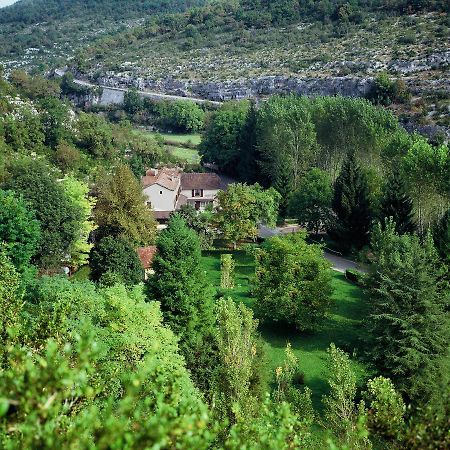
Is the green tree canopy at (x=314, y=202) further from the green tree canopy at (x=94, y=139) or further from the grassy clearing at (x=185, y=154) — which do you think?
the grassy clearing at (x=185, y=154)

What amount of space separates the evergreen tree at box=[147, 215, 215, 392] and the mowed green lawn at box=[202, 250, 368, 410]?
13.6 feet

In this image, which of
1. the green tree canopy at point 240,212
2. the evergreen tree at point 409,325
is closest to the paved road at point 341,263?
the green tree canopy at point 240,212

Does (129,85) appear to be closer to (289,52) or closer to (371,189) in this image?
(289,52)

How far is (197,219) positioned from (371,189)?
43.4ft

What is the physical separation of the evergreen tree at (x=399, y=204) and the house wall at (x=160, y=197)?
21114mm

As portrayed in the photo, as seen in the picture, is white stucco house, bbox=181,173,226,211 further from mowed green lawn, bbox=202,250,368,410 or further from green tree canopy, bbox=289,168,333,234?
mowed green lawn, bbox=202,250,368,410

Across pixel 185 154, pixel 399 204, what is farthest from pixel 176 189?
pixel 399 204

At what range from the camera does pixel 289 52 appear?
92.7 metres

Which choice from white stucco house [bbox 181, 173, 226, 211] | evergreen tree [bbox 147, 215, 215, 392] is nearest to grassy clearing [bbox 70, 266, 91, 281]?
evergreen tree [bbox 147, 215, 215, 392]

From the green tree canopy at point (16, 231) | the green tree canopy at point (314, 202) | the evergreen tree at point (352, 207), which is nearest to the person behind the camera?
the green tree canopy at point (16, 231)

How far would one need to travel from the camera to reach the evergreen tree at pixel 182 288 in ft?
70.6

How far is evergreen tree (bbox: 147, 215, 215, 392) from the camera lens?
70.6 feet

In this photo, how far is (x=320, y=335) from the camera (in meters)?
27.2

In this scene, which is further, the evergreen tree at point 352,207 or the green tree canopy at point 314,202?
the green tree canopy at point 314,202
